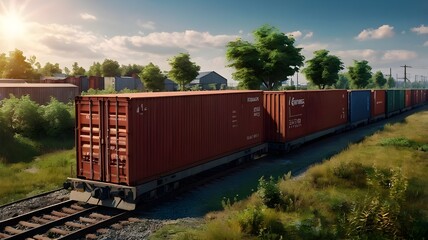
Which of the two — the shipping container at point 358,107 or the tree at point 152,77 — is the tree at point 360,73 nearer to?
the tree at point 152,77

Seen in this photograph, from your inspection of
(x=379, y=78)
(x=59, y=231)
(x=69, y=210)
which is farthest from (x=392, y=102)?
(x=379, y=78)

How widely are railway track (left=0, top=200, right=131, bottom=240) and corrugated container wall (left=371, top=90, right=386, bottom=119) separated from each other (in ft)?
104

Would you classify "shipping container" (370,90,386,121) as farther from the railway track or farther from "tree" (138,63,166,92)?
"tree" (138,63,166,92)

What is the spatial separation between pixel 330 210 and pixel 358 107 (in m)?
23.5

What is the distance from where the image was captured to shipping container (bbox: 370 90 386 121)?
3722 centimetres

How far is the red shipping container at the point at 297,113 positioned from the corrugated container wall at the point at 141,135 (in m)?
6.05

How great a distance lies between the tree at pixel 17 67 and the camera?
3787 inches

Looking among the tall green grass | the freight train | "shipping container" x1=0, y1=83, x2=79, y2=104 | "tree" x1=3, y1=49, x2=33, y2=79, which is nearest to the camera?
the freight train

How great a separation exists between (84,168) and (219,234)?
577cm

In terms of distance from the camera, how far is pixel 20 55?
9762cm

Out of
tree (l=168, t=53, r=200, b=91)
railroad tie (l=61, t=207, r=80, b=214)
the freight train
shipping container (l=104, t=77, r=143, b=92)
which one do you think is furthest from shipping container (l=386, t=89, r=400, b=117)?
shipping container (l=104, t=77, r=143, b=92)

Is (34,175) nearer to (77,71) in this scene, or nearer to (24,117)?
(24,117)

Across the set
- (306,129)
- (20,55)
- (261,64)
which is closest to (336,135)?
(306,129)

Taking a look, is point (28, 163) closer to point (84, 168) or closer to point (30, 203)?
point (30, 203)
